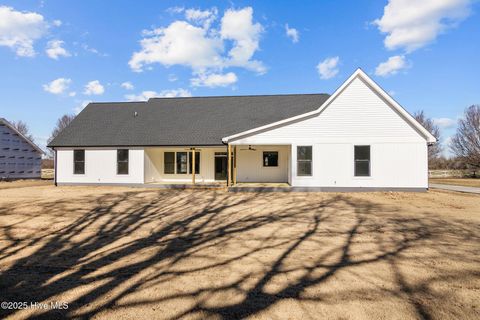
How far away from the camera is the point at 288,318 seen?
139 inches

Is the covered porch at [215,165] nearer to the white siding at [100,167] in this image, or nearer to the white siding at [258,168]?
the white siding at [258,168]

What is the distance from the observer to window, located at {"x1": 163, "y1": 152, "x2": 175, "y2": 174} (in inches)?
821

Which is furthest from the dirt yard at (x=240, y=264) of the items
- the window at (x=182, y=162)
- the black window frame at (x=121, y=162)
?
the window at (x=182, y=162)

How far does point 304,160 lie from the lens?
16828 mm

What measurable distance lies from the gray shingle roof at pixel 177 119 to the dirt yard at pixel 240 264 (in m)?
9.92

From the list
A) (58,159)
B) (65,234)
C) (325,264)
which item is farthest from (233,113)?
(325,264)

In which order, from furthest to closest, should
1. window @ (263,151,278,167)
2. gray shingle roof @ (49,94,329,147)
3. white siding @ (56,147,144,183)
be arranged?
window @ (263,151,278,167) < gray shingle roof @ (49,94,329,147) < white siding @ (56,147,144,183)

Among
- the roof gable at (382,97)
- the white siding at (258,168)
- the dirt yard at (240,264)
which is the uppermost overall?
the roof gable at (382,97)

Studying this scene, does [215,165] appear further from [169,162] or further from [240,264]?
[240,264]

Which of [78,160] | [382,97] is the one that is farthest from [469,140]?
[78,160]

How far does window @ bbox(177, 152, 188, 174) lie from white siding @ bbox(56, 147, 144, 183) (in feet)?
8.83

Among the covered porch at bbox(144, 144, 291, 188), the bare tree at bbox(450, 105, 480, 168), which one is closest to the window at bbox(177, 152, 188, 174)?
the covered porch at bbox(144, 144, 291, 188)

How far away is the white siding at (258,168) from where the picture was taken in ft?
66.0

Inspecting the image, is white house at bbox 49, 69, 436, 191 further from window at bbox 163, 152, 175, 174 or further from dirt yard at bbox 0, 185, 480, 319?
dirt yard at bbox 0, 185, 480, 319
